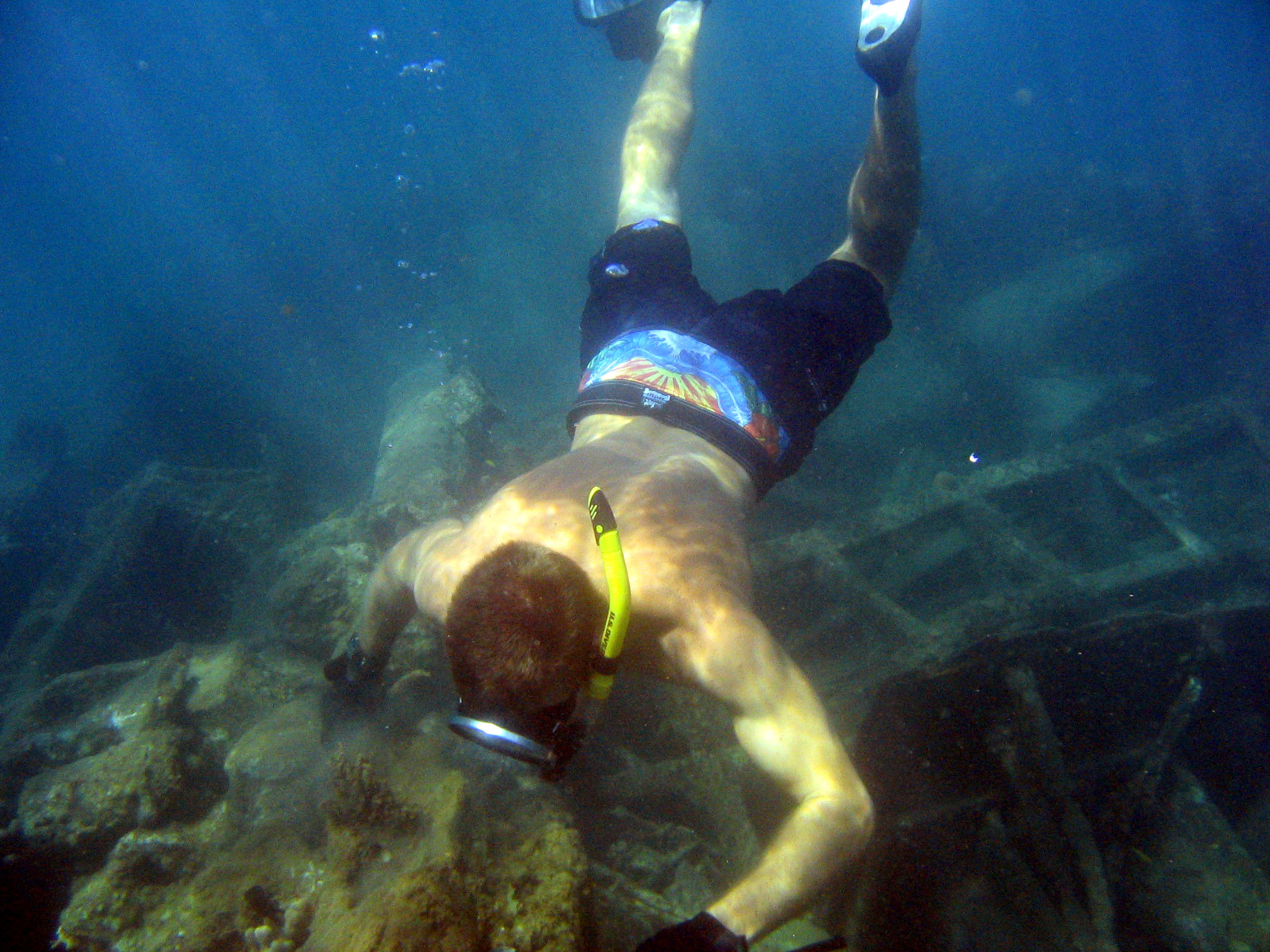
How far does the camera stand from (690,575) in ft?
7.58

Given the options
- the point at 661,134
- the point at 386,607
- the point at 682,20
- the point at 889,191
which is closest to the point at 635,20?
the point at 682,20

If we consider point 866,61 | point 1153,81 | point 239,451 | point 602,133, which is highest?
point 866,61

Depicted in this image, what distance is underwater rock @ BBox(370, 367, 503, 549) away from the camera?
574 cm

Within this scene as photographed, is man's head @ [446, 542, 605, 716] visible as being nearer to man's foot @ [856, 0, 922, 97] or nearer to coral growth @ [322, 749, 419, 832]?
coral growth @ [322, 749, 419, 832]

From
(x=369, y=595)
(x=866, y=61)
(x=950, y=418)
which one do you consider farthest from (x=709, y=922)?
(x=950, y=418)

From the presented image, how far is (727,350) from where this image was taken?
12.2ft

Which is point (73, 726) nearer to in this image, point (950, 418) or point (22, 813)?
point (22, 813)

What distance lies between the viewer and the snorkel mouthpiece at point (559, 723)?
176 cm

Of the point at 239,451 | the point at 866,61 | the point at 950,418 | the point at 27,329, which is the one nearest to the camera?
the point at 866,61

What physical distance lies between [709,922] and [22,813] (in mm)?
4189

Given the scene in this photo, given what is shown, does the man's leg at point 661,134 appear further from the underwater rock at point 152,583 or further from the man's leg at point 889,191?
the underwater rock at point 152,583

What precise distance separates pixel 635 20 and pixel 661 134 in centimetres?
215

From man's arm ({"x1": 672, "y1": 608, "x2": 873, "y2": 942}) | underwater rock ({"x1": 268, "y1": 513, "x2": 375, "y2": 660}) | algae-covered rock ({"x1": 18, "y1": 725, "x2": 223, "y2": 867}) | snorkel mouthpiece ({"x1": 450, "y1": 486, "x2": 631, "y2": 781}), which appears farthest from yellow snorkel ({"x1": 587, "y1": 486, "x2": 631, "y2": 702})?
underwater rock ({"x1": 268, "y1": 513, "x2": 375, "y2": 660})

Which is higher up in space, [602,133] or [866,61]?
[866,61]
